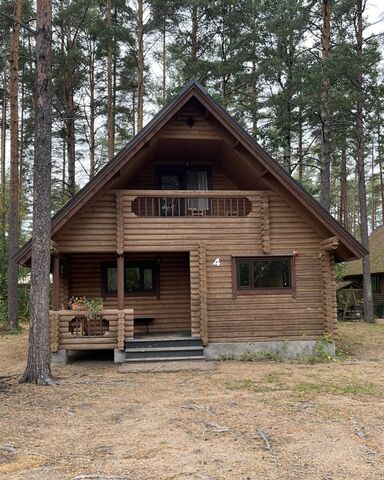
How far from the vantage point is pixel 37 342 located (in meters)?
8.43

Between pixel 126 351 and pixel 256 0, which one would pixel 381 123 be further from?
pixel 126 351

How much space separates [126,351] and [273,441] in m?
6.41

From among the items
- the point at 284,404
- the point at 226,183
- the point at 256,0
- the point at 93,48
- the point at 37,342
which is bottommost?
the point at 284,404

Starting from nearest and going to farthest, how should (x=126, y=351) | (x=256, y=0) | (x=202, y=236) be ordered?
(x=126, y=351)
(x=202, y=236)
(x=256, y=0)

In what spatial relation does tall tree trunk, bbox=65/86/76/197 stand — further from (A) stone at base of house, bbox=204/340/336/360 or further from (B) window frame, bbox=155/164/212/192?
(A) stone at base of house, bbox=204/340/336/360

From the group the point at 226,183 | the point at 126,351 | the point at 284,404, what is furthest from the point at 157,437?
the point at 226,183

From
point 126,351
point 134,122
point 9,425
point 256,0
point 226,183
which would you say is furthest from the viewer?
point 134,122

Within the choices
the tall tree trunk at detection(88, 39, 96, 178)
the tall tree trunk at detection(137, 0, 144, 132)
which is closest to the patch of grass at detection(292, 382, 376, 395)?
the tall tree trunk at detection(137, 0, 144, 132)

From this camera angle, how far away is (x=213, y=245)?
11898 mm

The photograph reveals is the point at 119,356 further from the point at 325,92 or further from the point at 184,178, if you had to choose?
the point at 325,92

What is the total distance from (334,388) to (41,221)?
20.3 ft

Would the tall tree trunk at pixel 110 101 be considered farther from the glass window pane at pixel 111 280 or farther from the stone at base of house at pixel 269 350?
the stone at base of house at pixel 269 350

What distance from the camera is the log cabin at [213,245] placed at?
11.3 m

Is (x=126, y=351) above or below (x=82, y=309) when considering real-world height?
below
